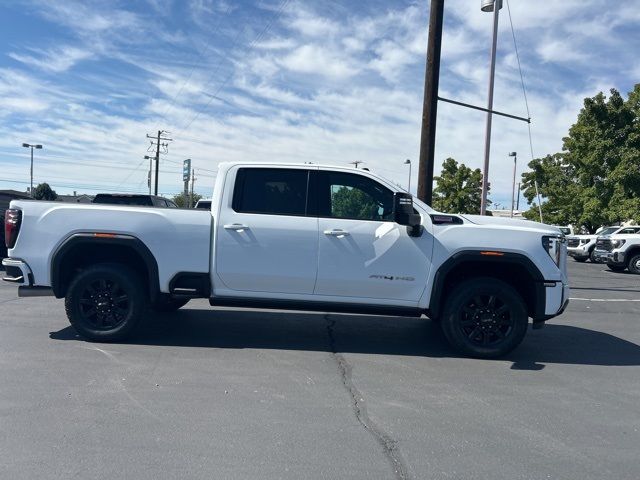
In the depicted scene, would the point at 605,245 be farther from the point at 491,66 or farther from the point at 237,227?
the point at 237,227

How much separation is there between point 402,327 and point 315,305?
2.17m

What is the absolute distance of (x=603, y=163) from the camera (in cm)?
2792

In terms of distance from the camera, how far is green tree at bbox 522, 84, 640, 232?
2570 centimetres

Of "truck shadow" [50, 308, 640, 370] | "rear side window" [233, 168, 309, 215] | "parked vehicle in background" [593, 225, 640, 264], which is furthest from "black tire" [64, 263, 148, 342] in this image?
"parked vehicle in background" [593, 225, 640, 264]

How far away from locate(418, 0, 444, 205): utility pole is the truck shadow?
194 inches

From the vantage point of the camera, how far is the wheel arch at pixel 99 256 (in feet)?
20.6

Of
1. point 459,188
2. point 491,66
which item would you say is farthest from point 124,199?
point 459,188

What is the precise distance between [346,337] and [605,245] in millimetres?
16508

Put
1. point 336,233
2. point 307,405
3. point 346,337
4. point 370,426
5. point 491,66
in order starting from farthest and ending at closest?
point 491,66 → point 346,337 → point 336,233 → point 307,405 → point 370,426

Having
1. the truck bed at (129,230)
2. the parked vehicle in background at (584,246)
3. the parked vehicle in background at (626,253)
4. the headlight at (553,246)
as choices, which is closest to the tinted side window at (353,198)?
the truck bed at (129,230)

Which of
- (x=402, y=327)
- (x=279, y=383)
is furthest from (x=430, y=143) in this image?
(x=279, y=383)

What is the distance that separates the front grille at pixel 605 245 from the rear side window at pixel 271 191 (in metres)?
17.1

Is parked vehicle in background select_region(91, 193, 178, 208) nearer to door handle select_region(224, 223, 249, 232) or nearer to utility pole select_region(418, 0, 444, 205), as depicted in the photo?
utility pole select_region(418, 0, 444, 205)

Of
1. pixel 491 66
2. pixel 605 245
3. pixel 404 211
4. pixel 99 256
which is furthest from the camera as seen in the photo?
pixel 605 245
